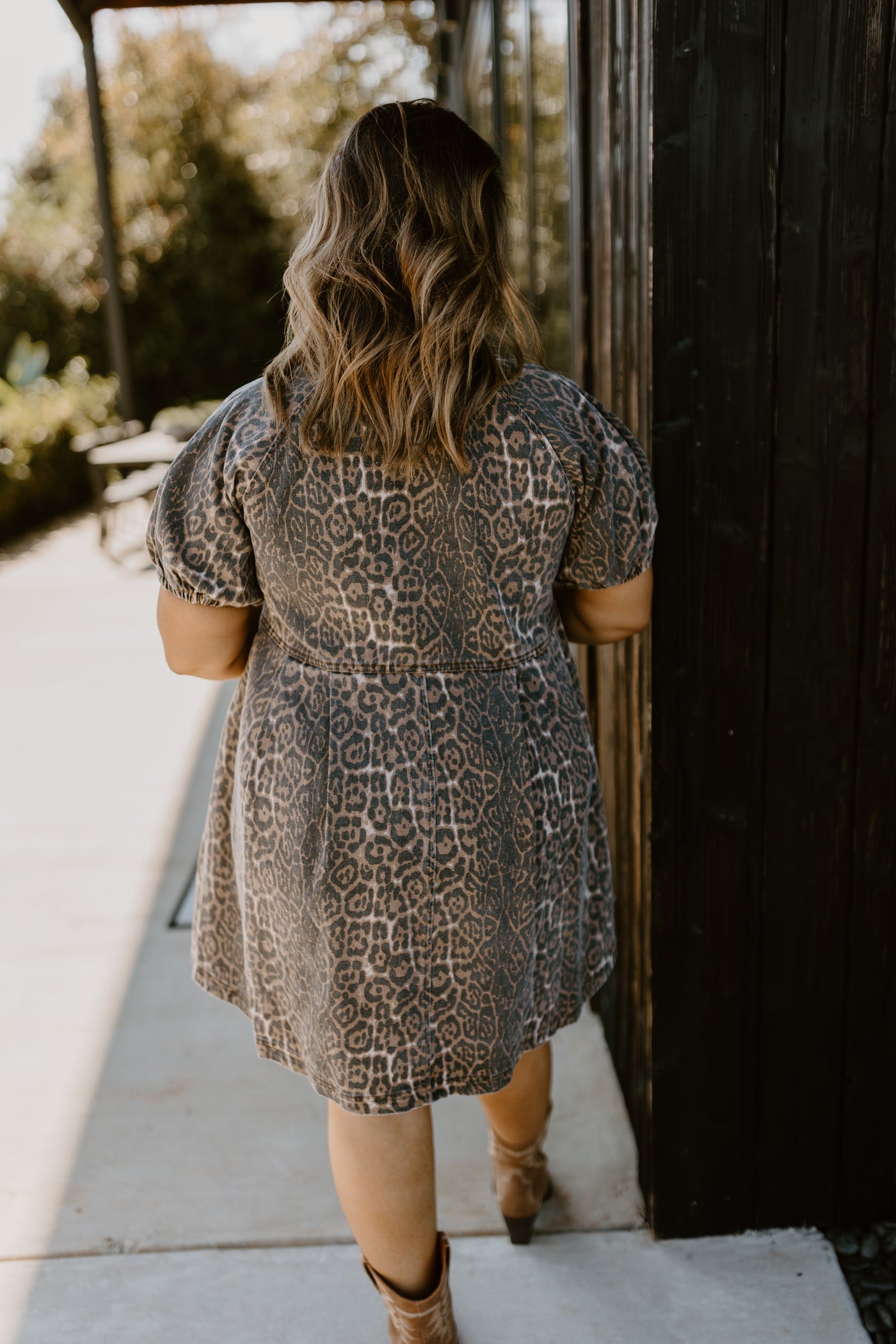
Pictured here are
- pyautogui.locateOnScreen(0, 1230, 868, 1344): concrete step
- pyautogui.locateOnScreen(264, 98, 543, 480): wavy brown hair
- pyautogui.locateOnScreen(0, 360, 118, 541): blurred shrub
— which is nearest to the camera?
pyautogui.locateOnScreen(264, 98, 543, 480): wavy brown hair

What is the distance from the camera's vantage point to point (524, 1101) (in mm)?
1709

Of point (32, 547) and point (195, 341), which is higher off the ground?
point (195, 341)


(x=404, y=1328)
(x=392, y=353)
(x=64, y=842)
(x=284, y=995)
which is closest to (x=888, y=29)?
(x=392, y=353)

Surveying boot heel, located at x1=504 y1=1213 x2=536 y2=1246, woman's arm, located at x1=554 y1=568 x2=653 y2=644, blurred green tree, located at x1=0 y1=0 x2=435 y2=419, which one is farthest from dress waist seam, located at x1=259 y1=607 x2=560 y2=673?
blurred green tree, located at x1=0 y1=0 x2=435 y2=419

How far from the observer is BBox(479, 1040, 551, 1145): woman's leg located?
169 centimetres

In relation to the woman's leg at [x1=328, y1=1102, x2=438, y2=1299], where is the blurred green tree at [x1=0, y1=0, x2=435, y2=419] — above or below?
above

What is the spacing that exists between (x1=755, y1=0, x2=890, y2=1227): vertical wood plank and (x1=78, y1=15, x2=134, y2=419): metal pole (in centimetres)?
759

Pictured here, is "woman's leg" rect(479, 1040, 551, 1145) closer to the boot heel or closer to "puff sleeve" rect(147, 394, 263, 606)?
the boot heel

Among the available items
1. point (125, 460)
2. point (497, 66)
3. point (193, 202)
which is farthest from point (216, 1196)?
point (193, 202)

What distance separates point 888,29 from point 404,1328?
1.87 meters

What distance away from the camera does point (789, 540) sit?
5.07 ft

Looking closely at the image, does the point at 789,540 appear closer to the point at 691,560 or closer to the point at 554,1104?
the point at 691,560

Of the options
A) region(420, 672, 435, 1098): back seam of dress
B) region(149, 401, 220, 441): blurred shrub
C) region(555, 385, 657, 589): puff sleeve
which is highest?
region(555, 385, 657, 589): puff sleeve

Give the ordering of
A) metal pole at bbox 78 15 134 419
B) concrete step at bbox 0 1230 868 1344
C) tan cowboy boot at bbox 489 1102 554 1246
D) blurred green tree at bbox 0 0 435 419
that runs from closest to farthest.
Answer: concrete step at bbox 0 1230 868 1344
tan cowboy boot at bbox 489 1102 554 1246
metal pole at bbox 78 15 134 419
blurred green tree at bbox 0 0 435 419
